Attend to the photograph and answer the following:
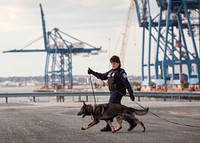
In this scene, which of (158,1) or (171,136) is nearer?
(171,136)

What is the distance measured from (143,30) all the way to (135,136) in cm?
7447

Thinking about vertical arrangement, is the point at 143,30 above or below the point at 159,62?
above

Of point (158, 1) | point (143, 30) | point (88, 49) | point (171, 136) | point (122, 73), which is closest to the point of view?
point (171, 136)

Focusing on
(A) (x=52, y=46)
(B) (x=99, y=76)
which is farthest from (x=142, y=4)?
(B) (x=99, y=76)

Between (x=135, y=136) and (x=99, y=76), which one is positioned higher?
(x=99, y=76)

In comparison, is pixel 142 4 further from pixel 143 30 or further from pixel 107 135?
pixel 107 135

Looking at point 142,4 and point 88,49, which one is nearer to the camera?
Result: point 142,4

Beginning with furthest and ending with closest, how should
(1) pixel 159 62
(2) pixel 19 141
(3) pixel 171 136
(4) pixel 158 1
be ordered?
(1) pixel 159 62
(4) pixel 158 1
(3) pixel 171 136
(2) pixel 19 141

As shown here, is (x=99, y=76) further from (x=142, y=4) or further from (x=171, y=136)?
(x=142, y=4)

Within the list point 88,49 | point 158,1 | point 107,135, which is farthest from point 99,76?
point 88,49

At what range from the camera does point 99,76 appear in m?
10.6

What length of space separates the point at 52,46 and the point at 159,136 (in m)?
115

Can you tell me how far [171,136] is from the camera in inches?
373

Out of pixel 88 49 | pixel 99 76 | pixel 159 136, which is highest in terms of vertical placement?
pixel 88 49
